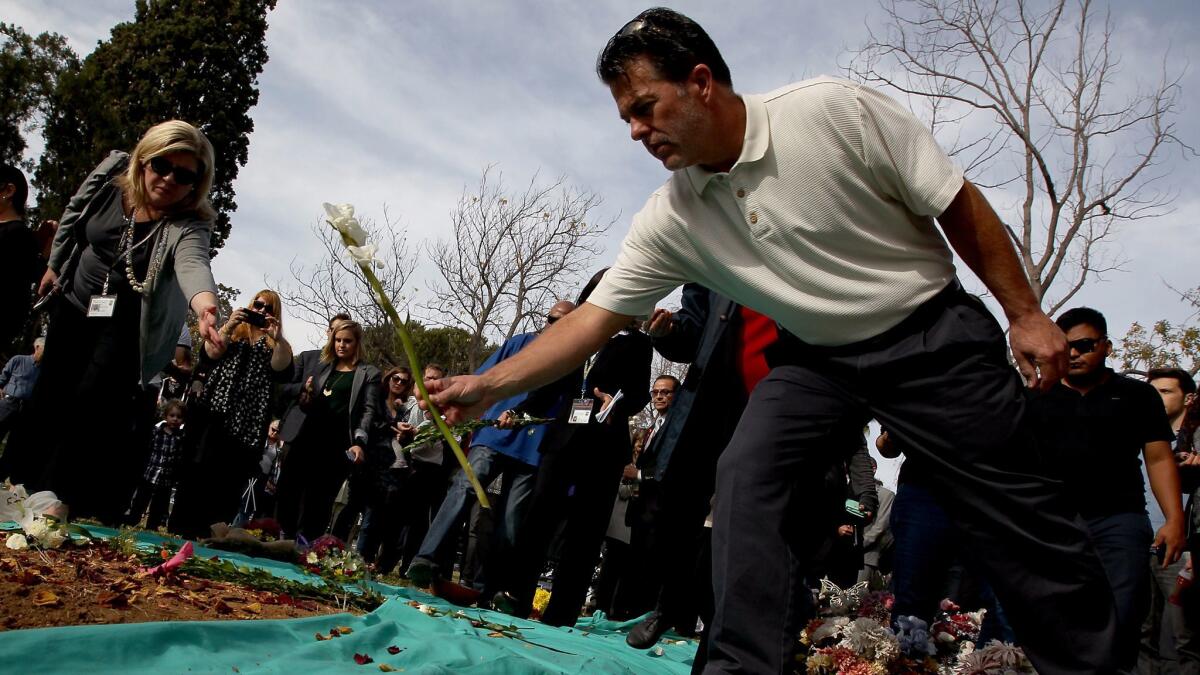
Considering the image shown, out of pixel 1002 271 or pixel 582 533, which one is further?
pixel 582 533

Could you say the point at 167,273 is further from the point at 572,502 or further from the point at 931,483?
the point at 931,483

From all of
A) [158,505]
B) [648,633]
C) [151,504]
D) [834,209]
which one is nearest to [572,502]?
[648,633]

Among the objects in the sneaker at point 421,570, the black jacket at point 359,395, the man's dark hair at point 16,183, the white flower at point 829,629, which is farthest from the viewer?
the black jacket at point 359,395

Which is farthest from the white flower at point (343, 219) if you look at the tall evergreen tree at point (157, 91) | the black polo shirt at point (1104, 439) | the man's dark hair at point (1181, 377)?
the tall evergreen tree at point (157, 91)

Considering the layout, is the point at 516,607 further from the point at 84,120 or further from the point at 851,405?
the point at 84,120

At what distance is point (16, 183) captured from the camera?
5.25 m

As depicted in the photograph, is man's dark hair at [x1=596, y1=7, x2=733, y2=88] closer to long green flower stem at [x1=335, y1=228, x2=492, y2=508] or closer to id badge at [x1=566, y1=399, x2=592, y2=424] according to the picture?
long green flower stem at [x1=335, y1=228, x2=492, y2=508]

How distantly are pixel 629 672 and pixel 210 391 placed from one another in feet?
14.2

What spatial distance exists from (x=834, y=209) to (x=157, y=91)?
29.4m

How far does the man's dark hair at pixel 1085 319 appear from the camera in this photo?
4.98m

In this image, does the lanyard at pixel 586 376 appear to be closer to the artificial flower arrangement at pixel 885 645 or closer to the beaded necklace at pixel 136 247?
the artificial flower arrangement at pixel 885 645

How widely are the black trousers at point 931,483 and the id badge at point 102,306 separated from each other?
10.7 feet

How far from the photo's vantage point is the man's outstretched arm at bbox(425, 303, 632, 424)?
2.49 metres

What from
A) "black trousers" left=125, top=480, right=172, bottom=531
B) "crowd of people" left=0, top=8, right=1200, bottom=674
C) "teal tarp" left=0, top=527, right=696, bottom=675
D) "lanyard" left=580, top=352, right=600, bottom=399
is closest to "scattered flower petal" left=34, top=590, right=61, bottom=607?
"teal tarp" left=0, top=527, right=696, bottom=675
